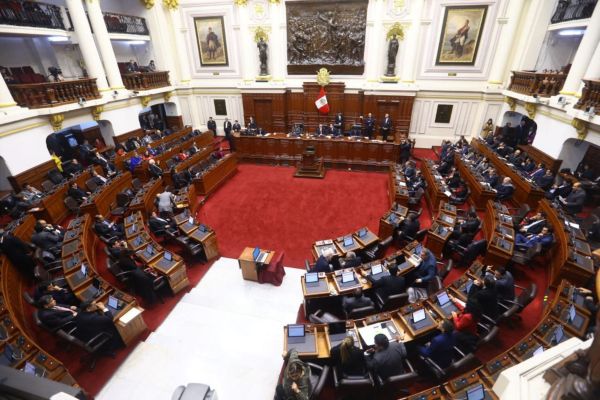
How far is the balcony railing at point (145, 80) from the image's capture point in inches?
574

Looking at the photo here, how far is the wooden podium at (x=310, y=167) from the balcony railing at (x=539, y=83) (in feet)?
28.7

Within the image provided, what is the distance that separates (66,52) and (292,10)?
11.6m

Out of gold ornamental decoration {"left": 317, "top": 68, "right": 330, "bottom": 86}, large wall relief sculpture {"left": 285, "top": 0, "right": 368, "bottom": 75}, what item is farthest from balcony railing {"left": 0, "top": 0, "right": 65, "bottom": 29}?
gold ornamental decoration {"left": 317, "top": 68, "right": 330, "bottom": 86}

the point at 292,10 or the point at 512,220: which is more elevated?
the point at 292,10

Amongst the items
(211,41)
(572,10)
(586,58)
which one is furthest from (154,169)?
(572,10)

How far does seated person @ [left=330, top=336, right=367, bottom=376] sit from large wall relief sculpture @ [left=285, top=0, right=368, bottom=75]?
14540 mm

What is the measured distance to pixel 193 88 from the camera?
1808 cm

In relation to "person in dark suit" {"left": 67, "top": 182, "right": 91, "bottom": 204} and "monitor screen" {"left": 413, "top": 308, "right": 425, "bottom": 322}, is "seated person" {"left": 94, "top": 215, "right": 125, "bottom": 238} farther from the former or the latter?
"monitor screen" {"left": 413, "top": 308, "right": 425, "bottom": 322}

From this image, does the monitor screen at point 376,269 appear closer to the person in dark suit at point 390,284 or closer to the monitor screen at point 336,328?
the person in dark suit at point 390,284

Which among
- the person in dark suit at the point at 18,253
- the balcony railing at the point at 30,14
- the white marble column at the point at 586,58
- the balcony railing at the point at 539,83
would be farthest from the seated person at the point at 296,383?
the balcony railing at the point at 30,14

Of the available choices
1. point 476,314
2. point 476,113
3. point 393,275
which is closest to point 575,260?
point 476,314

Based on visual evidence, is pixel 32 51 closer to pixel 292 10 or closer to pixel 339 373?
pixel 292 10

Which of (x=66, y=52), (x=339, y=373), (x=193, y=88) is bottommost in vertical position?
(x=339, y=373)

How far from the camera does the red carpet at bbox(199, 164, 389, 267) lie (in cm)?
880
